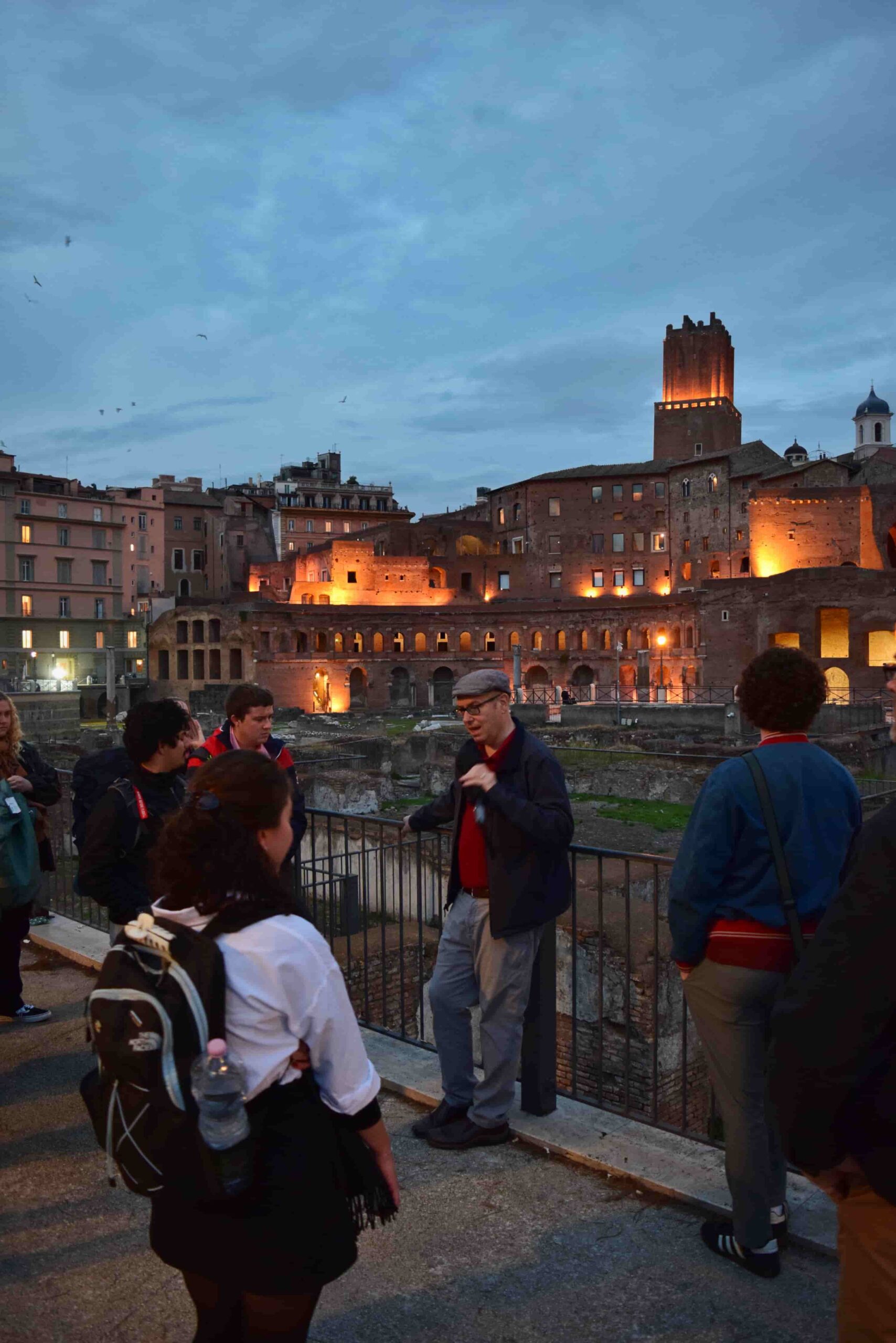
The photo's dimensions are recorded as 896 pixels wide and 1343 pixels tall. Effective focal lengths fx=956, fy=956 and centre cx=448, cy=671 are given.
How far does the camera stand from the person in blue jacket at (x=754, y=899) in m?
3.16

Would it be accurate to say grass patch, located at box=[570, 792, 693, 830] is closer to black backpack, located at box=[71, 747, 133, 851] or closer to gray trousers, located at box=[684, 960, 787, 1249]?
black backpack, located at box=[71, 747, 133, 851]

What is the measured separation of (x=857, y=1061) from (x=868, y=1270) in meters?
0.52

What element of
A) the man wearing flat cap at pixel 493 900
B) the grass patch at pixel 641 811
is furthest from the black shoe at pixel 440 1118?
the grass patch at pixel 641 811

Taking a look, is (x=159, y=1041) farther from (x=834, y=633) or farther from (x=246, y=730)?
(x=834, y=633)

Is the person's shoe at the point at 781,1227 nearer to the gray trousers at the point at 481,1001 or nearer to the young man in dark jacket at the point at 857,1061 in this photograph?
the gray trousers at the point at 481,1001

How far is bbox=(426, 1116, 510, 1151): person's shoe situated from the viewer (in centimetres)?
421

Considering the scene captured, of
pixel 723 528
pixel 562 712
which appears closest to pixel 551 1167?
pixel 562 712

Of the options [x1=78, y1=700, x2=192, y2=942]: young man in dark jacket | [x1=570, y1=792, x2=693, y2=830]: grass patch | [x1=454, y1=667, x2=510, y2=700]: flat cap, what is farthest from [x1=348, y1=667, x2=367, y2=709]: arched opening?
[x1=454, y1=667, x2=510, y2=700]: flat cap

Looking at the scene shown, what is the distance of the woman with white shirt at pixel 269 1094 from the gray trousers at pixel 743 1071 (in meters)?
1.43

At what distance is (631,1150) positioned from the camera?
162 inches

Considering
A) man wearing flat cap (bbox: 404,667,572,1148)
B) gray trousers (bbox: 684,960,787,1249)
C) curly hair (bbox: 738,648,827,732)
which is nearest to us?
gray trousers (bbox: 684,960,787,1249)

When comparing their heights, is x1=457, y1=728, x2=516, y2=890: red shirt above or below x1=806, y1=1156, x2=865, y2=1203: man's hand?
above

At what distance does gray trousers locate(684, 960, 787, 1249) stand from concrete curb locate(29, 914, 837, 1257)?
319 mm

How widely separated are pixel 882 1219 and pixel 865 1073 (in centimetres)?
36
